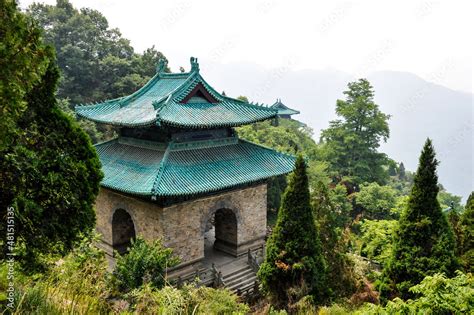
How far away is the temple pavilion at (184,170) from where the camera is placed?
40.8 feet

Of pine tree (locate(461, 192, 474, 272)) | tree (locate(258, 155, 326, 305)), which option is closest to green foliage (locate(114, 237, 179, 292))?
tree (locate(258, 155, 326, 305))

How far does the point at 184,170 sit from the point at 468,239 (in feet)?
28.9

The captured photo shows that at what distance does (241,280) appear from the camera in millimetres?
13570

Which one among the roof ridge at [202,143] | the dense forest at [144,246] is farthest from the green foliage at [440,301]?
the roof ridge at [202,143]

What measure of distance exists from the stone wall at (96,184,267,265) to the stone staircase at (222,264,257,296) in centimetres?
105

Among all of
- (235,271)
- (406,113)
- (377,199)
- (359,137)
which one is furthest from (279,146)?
(406,113)

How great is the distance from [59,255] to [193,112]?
8004 mm

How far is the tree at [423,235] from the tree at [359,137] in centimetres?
1820

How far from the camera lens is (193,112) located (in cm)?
1357

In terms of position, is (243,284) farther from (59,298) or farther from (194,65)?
(59,298)

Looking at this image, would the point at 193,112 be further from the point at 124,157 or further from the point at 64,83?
the point at 64,83

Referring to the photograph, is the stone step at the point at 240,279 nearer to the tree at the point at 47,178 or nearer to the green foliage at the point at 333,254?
the green foliage at the point at 333,254

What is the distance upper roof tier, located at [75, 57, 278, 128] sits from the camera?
502 inches

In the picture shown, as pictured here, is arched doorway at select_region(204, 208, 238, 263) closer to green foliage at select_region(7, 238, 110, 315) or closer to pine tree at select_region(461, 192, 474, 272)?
pine tree at select_region(461, 192, 474, 272)
